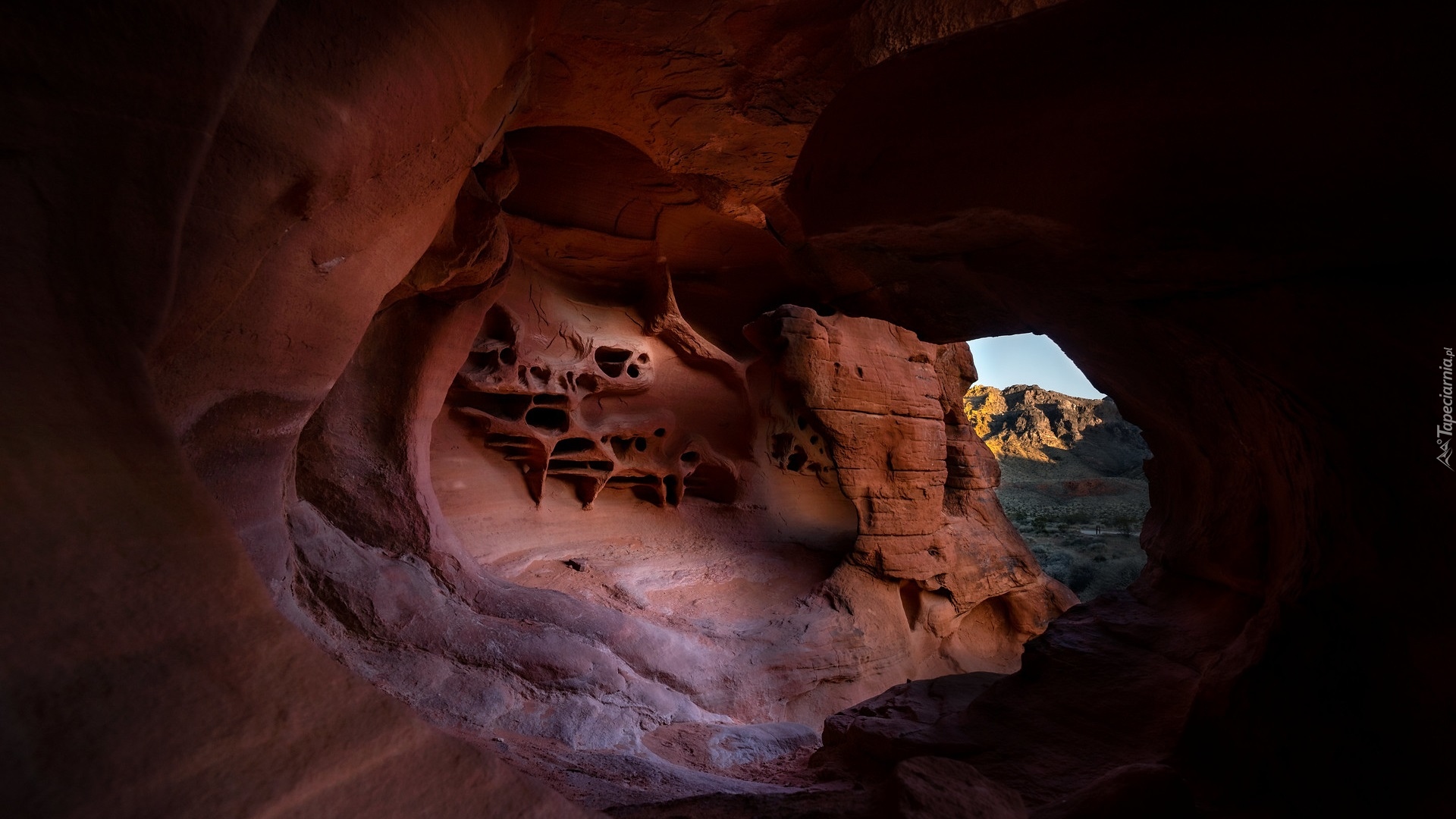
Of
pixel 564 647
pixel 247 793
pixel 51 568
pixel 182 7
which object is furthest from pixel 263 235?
pixel 564 647

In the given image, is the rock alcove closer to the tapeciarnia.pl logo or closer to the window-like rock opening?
the tapeciarnia.pl logo

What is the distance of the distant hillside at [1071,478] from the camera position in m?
12.7

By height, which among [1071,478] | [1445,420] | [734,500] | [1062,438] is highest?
[1062,438]

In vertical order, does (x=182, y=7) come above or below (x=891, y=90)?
below

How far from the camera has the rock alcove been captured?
3.10 ft

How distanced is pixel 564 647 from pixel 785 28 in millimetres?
3629

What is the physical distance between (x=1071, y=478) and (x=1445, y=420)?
1733 centimetres

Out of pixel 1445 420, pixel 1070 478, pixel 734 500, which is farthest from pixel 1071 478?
pixel 1445 420

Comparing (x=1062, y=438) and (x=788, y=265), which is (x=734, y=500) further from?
(x=1062, y=438)

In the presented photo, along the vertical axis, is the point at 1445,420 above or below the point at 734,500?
above

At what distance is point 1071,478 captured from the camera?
55.8 ft

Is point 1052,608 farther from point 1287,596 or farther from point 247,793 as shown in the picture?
point 247,793

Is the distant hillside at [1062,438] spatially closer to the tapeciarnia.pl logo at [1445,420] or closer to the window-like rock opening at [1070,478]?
the window-like rock opening at [1070,478]

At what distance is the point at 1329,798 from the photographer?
158cm
